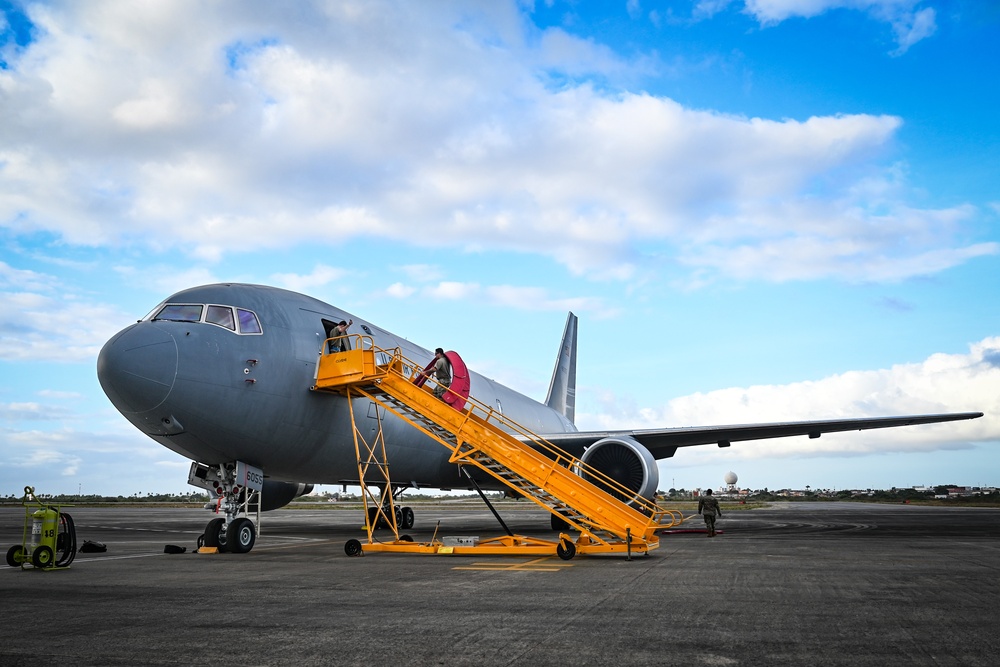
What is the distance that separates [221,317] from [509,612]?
851 cm

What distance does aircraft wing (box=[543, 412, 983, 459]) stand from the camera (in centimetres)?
1850

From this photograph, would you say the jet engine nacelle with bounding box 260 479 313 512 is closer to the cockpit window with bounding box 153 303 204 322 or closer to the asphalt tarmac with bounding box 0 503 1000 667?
the cockpit window with bounding box 153 303 204 322

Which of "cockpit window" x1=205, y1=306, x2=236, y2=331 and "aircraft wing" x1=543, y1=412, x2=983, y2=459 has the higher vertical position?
"cockpit window" x1=205, y1=306, x2=236, y2=331

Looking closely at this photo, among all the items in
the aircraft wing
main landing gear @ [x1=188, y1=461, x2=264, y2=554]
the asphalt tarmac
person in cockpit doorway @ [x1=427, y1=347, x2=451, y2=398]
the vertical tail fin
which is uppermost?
the vertical tail fin

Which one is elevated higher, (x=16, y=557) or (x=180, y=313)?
(x=180, y=313)

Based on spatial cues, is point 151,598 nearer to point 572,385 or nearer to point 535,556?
point 535,556

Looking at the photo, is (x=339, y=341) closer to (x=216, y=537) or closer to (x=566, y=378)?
(x=216, y=537)

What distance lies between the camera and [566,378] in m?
34.4

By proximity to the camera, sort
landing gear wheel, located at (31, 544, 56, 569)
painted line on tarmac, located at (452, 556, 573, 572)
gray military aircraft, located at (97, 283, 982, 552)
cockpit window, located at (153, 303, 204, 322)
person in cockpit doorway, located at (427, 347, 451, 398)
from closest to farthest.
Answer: painted line on tarmac, located at (452, 556, 573, 572)
landing gear wheel, located at (31, 544, 56, 569)
gray military aircraft, located at (97, 283, 982, 552)
cockpit window, located at (153, 303, 204, 322)
person in cockpit doorway, located at (427, 347, 451, 398)

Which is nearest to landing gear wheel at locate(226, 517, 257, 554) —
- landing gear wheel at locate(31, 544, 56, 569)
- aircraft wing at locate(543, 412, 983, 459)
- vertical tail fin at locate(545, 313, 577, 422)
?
landing gear wheel at locate(31, 544, 56, 569)

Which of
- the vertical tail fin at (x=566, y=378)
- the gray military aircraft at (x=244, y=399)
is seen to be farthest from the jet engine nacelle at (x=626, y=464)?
the vertical tail fin at (x=566, y=378)

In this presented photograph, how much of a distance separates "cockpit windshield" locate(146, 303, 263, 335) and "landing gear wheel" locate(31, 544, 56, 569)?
394 centimetres

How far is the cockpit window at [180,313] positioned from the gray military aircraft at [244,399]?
0.02 metres

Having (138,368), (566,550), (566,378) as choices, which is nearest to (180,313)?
(138,368)
